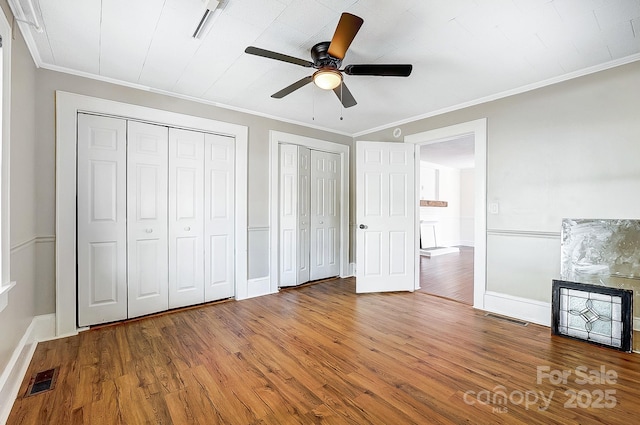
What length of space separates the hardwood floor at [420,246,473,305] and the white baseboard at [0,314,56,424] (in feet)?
13.1

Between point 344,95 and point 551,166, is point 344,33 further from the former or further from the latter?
point 551,166

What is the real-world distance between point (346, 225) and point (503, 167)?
7.95 ft

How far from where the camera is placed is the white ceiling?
1.79 metres

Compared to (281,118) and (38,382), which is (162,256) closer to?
(38,382)

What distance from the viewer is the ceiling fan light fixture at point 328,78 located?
2.04 m

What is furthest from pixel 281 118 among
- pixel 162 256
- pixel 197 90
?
pixel 162 256

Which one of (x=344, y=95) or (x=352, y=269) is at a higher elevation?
(x=344, y=95)

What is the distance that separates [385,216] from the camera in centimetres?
399

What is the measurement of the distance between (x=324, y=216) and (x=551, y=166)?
287 centimetres

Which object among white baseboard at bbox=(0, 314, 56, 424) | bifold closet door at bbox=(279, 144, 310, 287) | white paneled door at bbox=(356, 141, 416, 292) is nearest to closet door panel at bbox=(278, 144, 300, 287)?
bifold closet door at bbox=(279, 144, 310, 287)

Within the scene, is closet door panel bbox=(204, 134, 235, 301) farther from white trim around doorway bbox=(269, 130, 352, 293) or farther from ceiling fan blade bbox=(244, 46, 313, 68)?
ceiling fan blade bbox=(244, 46, 313, 68)

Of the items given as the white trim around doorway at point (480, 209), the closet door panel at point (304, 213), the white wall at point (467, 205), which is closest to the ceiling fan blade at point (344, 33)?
the white trim around doorway at point (480, 209)

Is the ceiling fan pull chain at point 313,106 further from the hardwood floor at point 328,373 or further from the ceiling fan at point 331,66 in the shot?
the hardwood floor at point 328,373

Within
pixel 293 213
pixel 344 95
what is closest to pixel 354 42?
pixel 344 95
